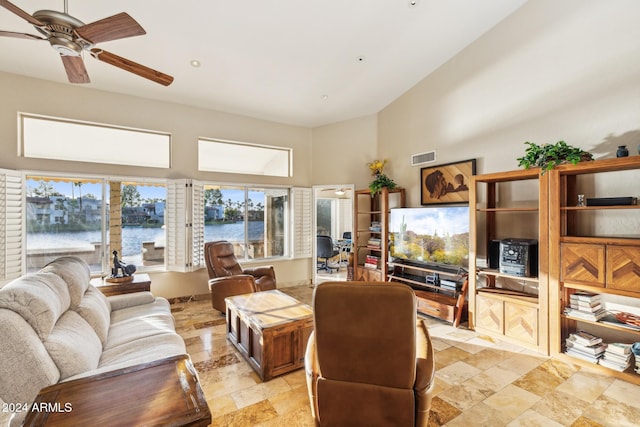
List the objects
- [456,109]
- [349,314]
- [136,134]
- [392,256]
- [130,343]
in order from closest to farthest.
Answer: [349,314] → [130,343] → [456,109] → [136,134] → [392,256]

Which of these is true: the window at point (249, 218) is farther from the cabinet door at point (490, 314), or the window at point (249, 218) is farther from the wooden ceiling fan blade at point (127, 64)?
the cabinet door at point (490, 314)

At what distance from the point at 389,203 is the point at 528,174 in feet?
7.88

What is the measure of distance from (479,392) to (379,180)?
3.22 metres

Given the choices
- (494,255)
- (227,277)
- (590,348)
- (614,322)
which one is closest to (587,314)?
(614,322)

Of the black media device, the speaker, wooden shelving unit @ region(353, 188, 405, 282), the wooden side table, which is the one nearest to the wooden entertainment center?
wooden shelving unit @ region(353, 188, 405, 282)

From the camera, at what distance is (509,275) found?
3.24m

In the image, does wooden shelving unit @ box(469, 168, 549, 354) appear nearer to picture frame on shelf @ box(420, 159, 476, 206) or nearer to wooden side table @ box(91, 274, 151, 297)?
picture frame on shelf @ box(420, 159, 476, 206)

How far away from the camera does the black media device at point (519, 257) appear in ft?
10.3

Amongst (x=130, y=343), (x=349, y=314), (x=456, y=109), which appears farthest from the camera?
(x=456, y=109)

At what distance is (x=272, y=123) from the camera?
559cm

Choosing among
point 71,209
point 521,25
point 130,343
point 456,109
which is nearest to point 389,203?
point 456,109

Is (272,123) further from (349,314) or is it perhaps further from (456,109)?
(349,314)

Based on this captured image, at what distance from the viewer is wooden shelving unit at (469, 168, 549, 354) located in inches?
117

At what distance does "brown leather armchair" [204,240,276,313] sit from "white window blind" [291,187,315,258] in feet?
3.91
